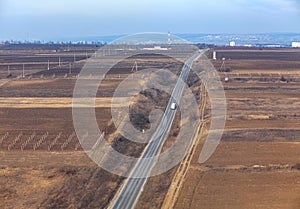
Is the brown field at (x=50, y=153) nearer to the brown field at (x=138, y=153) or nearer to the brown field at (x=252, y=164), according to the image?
the brown field at (x=138, y=153)

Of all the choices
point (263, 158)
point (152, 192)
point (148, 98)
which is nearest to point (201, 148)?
point (263, 158)

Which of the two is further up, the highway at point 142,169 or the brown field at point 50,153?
the brown field at point 50,153

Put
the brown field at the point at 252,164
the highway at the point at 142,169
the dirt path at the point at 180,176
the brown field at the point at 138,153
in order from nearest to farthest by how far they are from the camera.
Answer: the brown field at the point at 252,164 → the brown field at the point at 138,153 → the dirt path at the point at 180,176 → the highway at the point at 142,169

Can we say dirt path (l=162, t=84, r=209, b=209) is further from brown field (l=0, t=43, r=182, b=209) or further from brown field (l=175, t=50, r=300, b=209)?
brown field (l=0, t=43, r=182, b=209)

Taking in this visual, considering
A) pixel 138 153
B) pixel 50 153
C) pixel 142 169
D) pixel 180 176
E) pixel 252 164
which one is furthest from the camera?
pixel 138 153

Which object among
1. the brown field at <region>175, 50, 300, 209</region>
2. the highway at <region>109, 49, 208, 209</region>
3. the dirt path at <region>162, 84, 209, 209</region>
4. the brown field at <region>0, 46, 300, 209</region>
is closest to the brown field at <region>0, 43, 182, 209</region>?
the brown field at <region>0, 46, 300, 209</region>

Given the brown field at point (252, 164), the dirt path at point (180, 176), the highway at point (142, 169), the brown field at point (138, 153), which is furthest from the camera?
the highway at point (142, 169)

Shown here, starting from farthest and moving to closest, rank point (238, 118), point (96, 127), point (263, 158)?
point (238, 118) < point (96, 127) < point (263, 158)

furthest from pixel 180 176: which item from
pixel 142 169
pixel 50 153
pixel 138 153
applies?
pixel 50 153

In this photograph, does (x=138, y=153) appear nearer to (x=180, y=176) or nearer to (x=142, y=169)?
(x=142, y=169)

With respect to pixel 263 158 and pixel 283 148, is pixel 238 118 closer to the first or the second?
pixel 283 148

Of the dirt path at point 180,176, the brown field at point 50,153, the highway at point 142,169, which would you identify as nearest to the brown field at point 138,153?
the brown field at point 50,153
